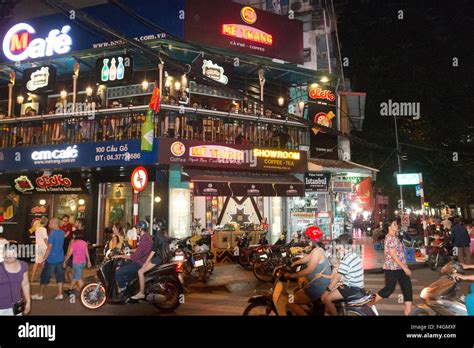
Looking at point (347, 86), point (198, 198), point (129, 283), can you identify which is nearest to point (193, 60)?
point (198, 198)

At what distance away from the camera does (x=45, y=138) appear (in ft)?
55.1

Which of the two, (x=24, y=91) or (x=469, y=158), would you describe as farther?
(x=469, y=158)

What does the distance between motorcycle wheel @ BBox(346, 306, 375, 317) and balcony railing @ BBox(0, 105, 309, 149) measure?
11.1 metres

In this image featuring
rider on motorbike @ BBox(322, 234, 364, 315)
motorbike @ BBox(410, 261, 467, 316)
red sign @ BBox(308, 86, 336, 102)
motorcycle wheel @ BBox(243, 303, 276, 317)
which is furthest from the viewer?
red sign @ BBox(308, 86, 336, 102)

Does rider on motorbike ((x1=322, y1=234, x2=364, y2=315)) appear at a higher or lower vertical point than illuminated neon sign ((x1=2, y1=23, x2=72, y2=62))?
lower

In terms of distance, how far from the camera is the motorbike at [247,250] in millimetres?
13130

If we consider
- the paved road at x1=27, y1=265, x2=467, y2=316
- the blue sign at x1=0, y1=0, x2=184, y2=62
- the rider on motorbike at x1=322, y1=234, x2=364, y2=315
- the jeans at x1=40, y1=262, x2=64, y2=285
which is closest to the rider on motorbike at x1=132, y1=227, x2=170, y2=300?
the paved road at x1=27, y1=265, x2=467, y2=316

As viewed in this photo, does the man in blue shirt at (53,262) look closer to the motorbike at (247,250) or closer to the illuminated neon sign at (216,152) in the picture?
the motorbike at (247,250)

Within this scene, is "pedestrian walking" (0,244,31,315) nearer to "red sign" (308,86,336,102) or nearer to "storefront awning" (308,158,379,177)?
"storefront awning" (308,158,379,177)

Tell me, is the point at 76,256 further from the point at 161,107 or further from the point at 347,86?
the point at 347,86

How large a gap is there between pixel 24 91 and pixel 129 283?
1298 cm

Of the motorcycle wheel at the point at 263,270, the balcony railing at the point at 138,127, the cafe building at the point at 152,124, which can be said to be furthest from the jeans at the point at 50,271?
the balcony railing at the point at 138,127

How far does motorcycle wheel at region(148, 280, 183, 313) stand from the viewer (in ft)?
26.7

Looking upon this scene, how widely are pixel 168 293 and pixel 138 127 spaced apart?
9105 millimetres
